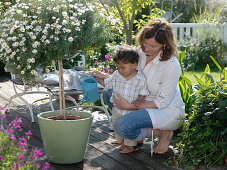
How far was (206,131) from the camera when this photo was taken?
2873 mm

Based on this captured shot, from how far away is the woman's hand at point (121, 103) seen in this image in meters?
2.99

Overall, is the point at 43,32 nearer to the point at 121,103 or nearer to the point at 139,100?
the point at 121,103

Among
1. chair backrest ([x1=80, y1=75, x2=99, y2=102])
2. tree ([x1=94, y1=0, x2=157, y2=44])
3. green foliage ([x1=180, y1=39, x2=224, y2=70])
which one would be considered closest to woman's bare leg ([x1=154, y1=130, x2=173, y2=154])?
chair backrest ([x1=80, y1=75, x2=99, y2=102])

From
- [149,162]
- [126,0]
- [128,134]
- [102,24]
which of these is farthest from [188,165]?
[126,0]

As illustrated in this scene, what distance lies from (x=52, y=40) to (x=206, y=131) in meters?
1.30

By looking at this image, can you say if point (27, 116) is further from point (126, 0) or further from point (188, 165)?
point (188, 165)

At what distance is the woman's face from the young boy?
0.09m

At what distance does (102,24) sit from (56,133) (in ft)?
2.92

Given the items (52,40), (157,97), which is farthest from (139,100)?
(52,40)

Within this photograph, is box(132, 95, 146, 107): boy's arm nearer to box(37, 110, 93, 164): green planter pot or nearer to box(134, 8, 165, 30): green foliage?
box(37, 110, 93, 164): green planter pot

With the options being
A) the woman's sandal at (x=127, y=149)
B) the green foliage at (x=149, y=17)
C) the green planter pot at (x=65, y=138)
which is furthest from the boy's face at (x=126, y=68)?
the green foliage at (x=149, y=17)

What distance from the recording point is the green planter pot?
2752 millimetres

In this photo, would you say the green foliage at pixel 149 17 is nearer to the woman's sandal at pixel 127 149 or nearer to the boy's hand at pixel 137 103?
the boy's hand at pixel 137 103

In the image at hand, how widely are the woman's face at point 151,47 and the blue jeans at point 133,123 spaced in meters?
0.46
